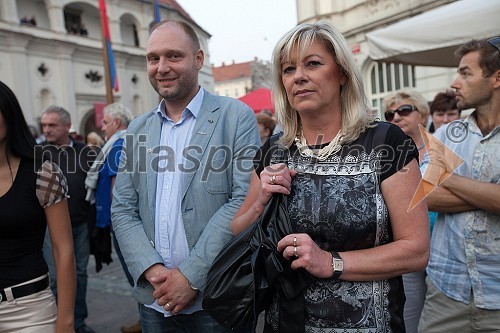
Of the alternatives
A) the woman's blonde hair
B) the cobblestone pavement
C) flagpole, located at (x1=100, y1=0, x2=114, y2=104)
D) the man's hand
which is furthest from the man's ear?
flagpole, located at (x1=100, y1=0, x2=114, y2=104)

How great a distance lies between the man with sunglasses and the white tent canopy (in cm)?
102

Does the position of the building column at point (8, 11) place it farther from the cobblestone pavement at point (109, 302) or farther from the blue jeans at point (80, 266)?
the blue jeans at point (80, 266)

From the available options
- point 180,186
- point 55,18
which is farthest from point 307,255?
point 55,18

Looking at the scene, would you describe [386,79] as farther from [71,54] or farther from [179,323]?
[71,54]

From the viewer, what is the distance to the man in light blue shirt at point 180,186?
2107mm

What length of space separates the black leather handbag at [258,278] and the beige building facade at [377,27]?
13.7 meters

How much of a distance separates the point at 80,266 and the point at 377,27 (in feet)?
48.1

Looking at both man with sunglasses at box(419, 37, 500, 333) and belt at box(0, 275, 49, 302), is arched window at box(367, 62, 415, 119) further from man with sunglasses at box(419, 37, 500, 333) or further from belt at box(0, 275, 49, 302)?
belt at box(0, 275, 49, 302)

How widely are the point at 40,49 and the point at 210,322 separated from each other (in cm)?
2922

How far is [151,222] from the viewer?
2295mm

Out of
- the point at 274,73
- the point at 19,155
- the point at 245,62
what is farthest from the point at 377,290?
the point at 245,62

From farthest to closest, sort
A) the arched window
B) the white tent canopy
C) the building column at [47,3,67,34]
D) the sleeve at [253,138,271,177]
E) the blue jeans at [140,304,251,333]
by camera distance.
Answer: the building column at [47,3,67,34], the arched window, the white tent canopy, the blue jeans at [140,304,251,333], the sleeve at [253,138,271,177]

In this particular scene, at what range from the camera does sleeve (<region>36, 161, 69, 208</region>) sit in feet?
7.18

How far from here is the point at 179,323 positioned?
2.22 metres
